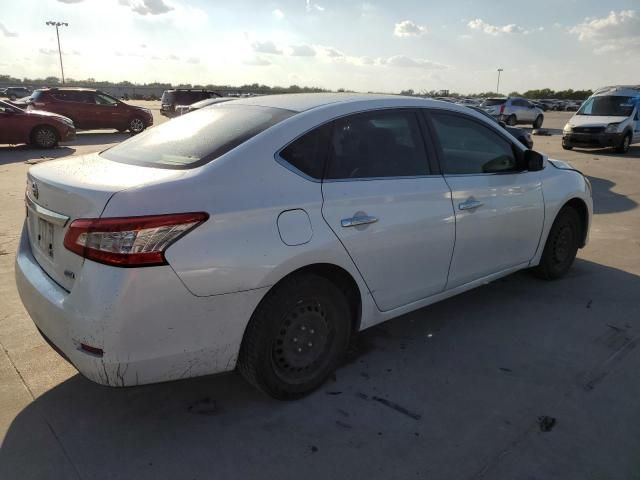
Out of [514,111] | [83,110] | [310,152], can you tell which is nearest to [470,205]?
[310,152]

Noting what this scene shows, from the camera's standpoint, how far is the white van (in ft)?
50.2

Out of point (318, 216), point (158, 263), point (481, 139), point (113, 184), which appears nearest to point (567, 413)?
point (318, 216)

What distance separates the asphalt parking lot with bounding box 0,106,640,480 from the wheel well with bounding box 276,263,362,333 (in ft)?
1.27

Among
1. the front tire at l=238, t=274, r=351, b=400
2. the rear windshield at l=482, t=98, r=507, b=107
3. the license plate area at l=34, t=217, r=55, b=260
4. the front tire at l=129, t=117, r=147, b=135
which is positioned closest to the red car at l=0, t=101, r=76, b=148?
the front tire at l=129, t=117, r=147, b=135

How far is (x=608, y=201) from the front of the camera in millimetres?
8617

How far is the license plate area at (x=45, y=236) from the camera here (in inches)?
106

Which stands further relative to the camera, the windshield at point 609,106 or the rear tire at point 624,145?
the windshield at point 609,106

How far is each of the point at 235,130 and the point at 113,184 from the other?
0.78 metres

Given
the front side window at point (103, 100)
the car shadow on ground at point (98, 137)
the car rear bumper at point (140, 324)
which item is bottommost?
the car shadow on ground at point (98, 137)

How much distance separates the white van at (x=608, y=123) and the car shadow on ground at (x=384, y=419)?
13491 millimetres

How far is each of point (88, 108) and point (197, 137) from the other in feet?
60.5

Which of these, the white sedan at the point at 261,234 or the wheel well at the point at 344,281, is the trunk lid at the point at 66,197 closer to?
the white sedan at the point at 261,234

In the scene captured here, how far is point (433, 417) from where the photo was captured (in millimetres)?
2852

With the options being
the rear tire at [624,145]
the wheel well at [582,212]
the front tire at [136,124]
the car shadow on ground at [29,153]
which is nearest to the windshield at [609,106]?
the rear tire at [624,145]
